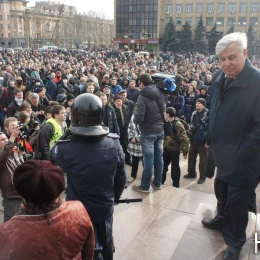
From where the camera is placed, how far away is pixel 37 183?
60.4 inches

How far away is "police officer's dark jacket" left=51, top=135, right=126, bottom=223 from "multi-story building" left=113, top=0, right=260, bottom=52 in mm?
72143

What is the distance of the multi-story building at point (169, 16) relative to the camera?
222ft

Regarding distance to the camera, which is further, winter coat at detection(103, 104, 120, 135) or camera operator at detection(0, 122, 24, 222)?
winter coat at detection(103, 104, 120, 135)

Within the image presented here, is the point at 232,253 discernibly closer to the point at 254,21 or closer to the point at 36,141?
the point at 36,141

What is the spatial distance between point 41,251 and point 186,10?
76845 mm

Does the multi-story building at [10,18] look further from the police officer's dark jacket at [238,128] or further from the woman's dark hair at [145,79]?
the police officer's dark jacket at [238,128]

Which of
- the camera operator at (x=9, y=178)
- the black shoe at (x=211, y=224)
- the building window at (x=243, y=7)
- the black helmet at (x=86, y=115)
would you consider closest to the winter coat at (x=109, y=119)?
the camera operator at (x=9, y=178)

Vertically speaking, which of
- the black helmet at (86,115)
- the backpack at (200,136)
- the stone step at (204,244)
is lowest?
the stone step at (204,244)

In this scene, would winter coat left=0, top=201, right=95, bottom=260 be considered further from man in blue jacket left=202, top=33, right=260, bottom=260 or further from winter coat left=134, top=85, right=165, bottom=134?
winter coat left=134, top=85, right=165, bottom=134

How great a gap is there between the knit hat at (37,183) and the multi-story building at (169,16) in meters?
72.9

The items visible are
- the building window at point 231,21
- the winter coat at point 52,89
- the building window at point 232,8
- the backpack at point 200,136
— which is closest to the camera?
the backpack at point 200,136

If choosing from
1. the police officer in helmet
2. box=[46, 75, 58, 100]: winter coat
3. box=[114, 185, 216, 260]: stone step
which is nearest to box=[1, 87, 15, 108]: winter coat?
box=[46, 75, 58, 100]: winter coat

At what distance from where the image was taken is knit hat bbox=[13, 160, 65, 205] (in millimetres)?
1536

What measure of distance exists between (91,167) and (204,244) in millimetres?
1634
